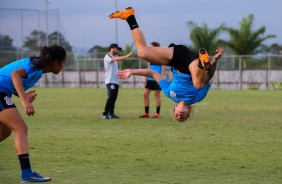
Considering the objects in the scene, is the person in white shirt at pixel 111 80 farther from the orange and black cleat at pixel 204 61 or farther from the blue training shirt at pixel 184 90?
the orange and black cleat at pixel 204 61

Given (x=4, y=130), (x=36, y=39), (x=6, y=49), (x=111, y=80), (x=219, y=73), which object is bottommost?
(x=4, y=130)

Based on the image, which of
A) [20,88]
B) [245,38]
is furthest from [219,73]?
[20,88]

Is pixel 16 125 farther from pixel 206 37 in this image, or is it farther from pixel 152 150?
pixel 206 37

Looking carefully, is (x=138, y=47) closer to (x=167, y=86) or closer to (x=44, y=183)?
(x=167, y=86)

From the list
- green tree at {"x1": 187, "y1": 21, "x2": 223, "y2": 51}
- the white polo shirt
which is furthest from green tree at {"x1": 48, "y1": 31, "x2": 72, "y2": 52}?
the white polo shirt

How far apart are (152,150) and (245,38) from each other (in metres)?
46.0

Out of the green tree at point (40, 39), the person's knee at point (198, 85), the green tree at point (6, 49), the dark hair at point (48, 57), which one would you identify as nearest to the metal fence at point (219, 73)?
the green tree at point (6, 49)

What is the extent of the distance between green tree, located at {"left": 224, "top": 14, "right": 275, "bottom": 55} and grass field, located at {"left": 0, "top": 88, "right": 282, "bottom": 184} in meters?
37.2

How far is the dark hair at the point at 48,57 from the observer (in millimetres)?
9328

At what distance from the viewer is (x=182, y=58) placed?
10773mm

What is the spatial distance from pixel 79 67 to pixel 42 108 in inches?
1176

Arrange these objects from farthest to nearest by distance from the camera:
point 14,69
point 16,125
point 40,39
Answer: point 40,39
point 14,69
point 16,125

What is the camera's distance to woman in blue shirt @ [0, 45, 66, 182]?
9203 mm

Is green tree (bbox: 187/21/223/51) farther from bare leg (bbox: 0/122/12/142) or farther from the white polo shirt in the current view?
bare leg (bbox: 0/122/12/142)
